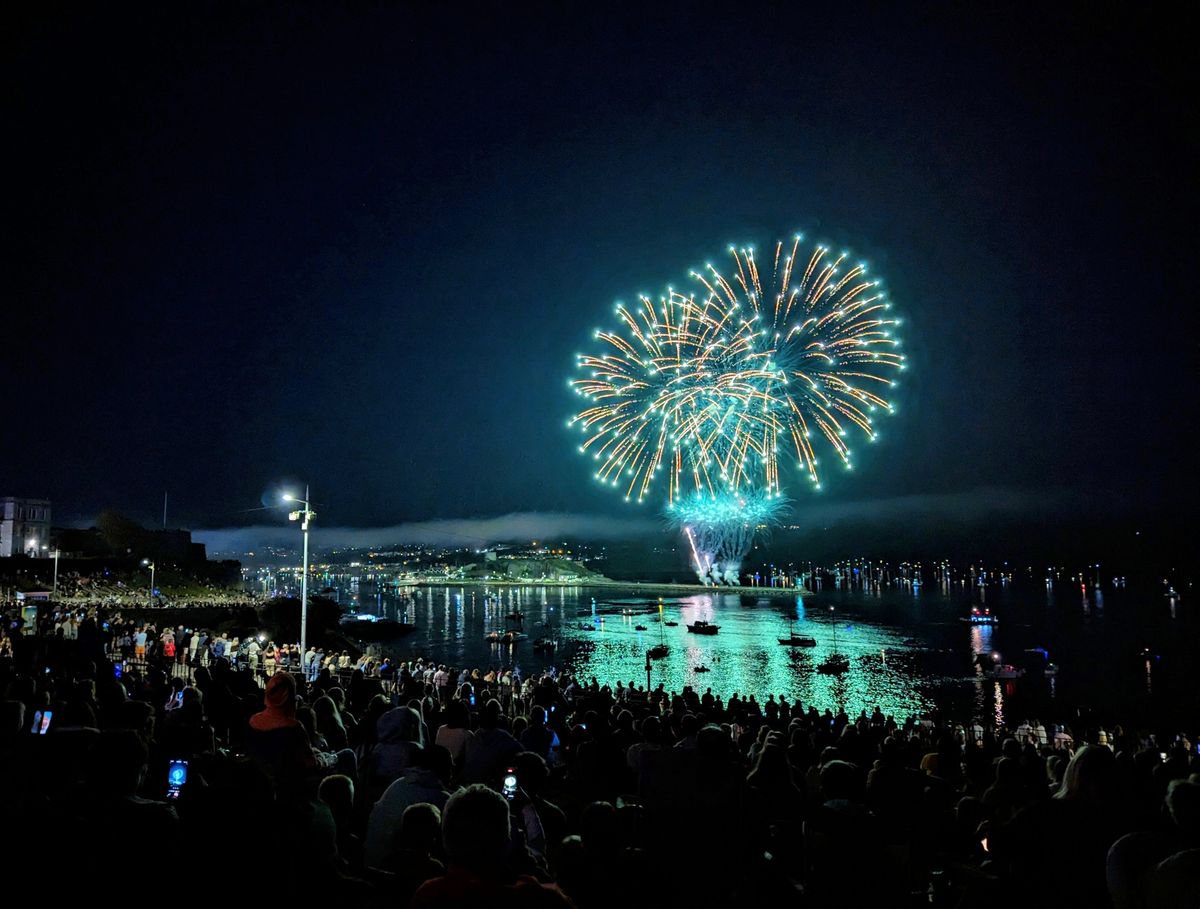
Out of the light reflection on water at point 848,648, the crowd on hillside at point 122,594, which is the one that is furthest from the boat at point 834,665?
the crowd on hillside at point 122,594

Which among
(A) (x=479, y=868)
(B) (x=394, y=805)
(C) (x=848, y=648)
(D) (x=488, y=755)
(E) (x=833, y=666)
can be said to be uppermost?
(A) (x=479, y=868)

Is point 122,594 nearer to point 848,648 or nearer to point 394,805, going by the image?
point 848,648

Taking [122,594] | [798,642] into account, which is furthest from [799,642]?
[122,594]

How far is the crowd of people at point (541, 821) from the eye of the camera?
11.1 feet

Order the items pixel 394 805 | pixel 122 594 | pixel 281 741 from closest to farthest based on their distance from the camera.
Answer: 1. pixel 394 805
2. pixel 281 741
3. pixel 122 594

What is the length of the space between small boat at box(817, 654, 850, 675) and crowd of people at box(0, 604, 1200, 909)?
50.3m

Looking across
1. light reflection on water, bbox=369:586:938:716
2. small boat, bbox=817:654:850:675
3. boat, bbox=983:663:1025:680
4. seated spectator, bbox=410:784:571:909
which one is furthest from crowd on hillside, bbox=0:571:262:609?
boat, bbox=983:663:1025:680

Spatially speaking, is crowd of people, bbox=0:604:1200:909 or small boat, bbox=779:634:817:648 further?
small boat, bbox=779:634:817:648

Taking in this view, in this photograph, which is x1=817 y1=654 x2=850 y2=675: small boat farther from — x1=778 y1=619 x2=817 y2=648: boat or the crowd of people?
Result: the crowd of people

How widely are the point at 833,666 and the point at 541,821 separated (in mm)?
56865

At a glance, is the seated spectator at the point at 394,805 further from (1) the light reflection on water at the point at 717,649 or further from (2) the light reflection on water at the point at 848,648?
(1) the light reflection on water at the point at 717,649

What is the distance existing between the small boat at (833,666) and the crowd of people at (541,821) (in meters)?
50.3

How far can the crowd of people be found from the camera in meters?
3.40

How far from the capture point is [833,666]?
188 ft
